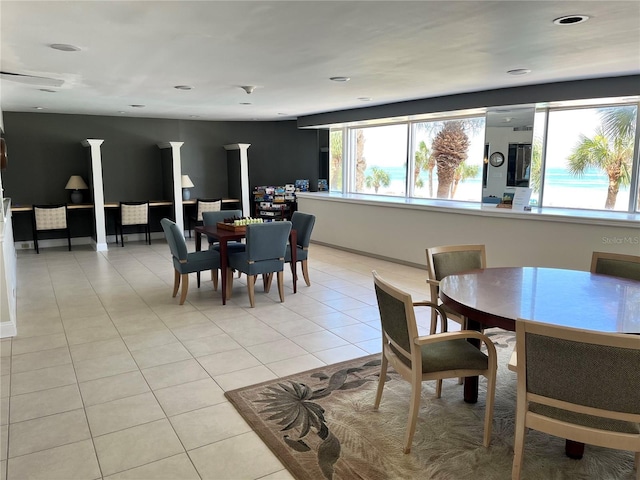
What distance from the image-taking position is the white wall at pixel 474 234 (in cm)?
488

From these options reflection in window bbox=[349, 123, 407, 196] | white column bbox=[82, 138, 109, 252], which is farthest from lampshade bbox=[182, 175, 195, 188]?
reflection in window bbox=[349, 123, 407, 196]

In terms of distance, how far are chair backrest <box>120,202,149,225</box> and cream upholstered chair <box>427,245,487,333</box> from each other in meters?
6.41

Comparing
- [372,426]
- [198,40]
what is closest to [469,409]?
[372,426]

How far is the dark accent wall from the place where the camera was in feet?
26.9

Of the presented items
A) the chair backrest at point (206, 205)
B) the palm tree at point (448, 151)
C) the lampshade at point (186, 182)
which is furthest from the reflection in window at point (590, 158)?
the lampshade at point (186, 182)

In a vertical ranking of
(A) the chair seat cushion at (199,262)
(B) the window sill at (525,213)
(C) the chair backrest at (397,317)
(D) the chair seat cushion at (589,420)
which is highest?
(B) the window sill at (525,213)

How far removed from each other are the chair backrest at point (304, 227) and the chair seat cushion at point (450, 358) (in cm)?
315

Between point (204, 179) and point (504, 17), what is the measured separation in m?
7.81

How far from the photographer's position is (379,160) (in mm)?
8195

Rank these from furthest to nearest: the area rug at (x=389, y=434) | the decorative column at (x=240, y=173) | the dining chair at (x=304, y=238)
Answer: the decorative column at (x=240, y=173), the dining chair at (x=304, y=238), the area rug at (x=389, y=434)

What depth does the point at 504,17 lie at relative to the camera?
2.80 m

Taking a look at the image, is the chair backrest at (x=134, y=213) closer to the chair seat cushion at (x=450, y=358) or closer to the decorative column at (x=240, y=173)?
the decorative column at (x=240, y=173)

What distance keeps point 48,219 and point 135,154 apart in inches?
82.2

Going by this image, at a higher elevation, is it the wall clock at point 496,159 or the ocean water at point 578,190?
the wall clock at point 496,159
